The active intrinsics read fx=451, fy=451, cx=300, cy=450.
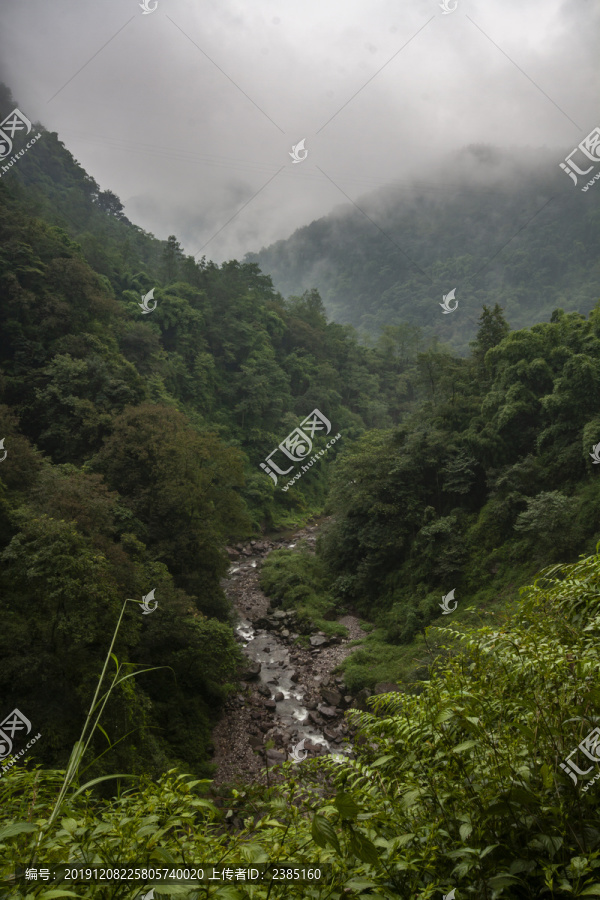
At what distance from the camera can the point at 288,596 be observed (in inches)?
665

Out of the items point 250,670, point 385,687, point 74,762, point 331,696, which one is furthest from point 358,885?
point 250,670

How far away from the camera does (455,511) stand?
15.3 meters

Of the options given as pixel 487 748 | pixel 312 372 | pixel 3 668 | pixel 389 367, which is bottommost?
pixel 3 668

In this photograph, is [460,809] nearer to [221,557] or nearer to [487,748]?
[487,748]

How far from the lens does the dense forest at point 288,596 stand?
52.1 inches

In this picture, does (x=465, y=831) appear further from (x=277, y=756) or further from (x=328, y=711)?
(x=328, y=711)

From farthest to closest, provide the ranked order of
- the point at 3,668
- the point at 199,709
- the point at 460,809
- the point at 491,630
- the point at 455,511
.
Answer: the point at 455,511 < the point at 199,709 < the point at 3,668 < the point at 491,630 < the point at 460,809

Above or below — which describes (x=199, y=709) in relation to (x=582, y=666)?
below

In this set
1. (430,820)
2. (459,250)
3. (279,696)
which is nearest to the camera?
(430,820)

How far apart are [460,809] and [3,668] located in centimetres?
776

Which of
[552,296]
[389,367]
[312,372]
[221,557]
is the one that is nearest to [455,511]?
[221,557]

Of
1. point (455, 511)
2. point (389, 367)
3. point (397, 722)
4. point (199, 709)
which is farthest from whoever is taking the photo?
point (389, 367)

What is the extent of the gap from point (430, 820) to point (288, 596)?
631 inches

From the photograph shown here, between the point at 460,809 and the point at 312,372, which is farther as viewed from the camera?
the point at 312,372
